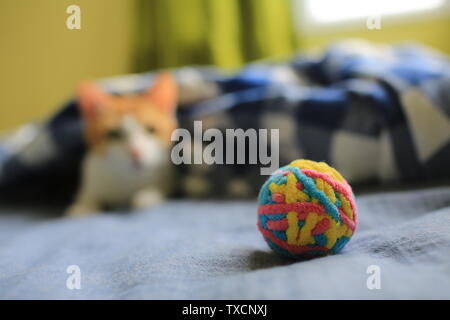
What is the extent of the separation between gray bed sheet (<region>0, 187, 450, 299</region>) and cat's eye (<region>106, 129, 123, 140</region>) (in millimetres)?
223

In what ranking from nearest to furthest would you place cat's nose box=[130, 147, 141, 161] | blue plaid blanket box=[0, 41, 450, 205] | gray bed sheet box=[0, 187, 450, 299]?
1. gray bed sheet box=[0, 187, 450, 299]
2. blue plaid blanket box=[0, 41, 450, 205]
3. cat's nose box=[130, 147, 141, 161]

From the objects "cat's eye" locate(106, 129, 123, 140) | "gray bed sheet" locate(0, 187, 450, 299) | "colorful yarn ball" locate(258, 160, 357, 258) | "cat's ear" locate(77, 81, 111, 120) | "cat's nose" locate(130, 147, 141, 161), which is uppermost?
"cat's ear" locate(77, 81, 111, 120)

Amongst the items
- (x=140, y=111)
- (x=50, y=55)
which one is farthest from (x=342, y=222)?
(x=50, y=55)

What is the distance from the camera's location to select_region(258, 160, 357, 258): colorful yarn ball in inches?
19.8

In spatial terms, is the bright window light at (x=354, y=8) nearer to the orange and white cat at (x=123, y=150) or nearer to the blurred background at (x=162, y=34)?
the blurred background at (x=162, y=34)

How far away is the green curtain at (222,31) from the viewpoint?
179 centimetres

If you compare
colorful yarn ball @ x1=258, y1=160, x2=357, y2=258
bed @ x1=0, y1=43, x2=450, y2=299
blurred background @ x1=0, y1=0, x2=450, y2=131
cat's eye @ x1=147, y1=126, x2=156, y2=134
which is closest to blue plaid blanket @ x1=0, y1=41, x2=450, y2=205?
bed @ x1=0, y1=43, x2=450, y2=299

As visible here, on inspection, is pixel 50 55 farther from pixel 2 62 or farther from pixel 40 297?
pixel 40 297

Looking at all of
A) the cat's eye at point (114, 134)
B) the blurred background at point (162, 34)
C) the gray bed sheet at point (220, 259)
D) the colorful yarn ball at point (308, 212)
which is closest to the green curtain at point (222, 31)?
the blurred background at point (162, 34)

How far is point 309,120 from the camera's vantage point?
101 cm

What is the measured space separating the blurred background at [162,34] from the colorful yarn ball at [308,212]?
1.34 m

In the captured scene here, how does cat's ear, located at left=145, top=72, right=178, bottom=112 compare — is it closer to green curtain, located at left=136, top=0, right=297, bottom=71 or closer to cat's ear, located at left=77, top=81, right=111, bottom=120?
cat's ear, located at left=77, top=81, right=111, bottom=120

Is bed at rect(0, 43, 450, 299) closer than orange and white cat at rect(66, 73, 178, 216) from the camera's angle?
Yes

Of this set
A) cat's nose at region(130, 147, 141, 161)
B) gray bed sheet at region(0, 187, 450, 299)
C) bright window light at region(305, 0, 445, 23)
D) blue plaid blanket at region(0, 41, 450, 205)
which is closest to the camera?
gray bed sheet at region(0, 187, 450, 299)
